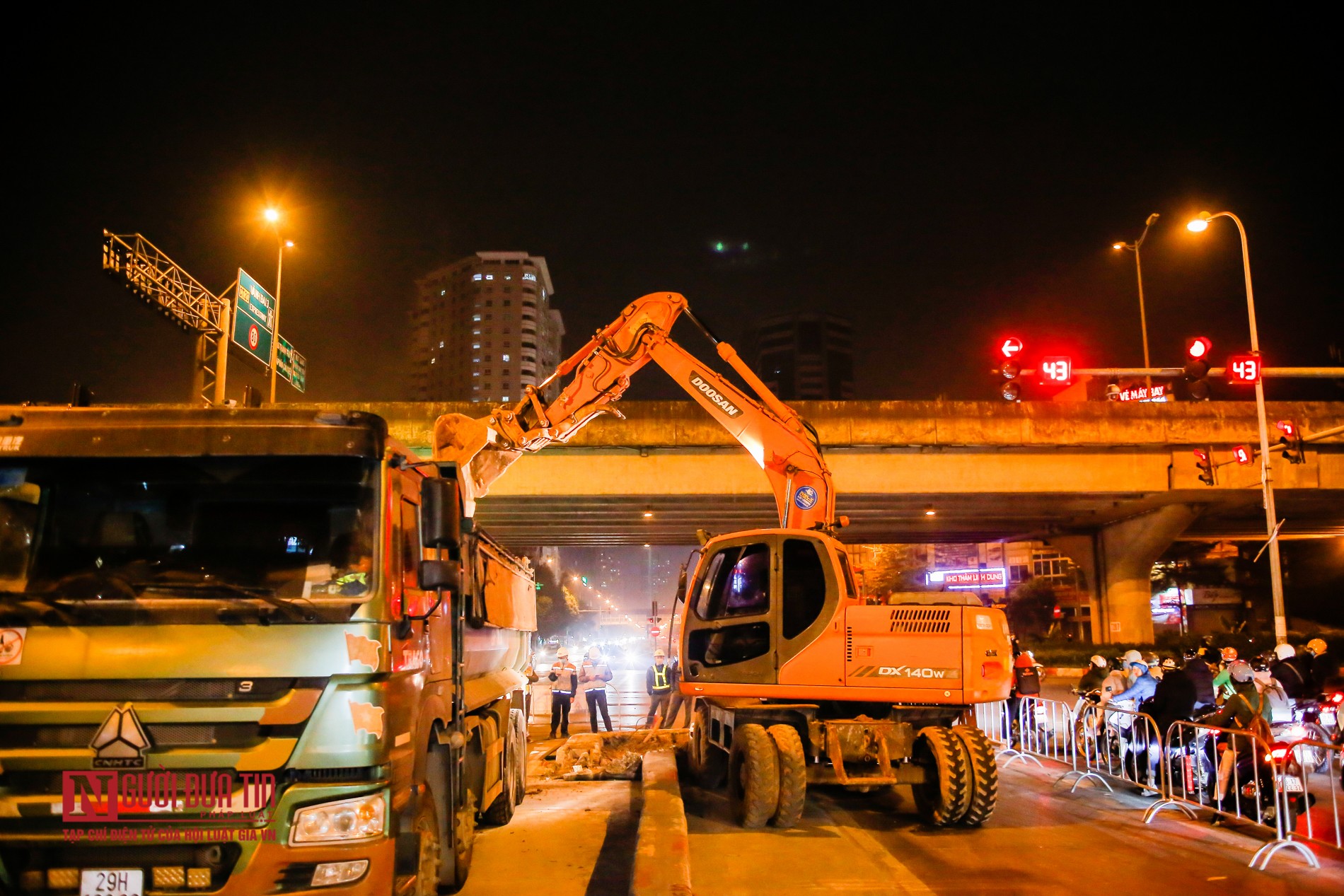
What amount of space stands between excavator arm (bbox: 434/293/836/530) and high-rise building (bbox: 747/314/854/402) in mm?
152583

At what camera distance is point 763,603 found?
32.6 feet

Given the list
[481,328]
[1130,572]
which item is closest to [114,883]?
[1130,572]

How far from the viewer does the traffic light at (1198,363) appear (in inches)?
598

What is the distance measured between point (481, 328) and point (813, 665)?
408 feet

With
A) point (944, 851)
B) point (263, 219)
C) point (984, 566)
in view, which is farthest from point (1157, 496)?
point (984, 566)

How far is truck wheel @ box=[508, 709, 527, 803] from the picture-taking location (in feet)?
31.1

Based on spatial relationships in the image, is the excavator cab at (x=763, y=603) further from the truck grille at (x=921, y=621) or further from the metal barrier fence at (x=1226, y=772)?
the metal barrier fence at (x=1226, y=772)

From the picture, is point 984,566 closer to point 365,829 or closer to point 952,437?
point 952,437

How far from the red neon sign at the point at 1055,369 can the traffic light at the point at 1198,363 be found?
1802mm

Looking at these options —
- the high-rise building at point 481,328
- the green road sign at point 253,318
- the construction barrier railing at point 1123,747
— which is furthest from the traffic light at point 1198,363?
the high-rise building at point 481,328

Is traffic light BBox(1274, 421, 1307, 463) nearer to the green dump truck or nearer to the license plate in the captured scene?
the green dump truck

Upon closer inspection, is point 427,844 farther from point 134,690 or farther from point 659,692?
point 659,692

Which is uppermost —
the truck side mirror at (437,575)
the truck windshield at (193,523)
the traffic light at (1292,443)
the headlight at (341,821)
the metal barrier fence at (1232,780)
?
the traffic light at (1292,443)

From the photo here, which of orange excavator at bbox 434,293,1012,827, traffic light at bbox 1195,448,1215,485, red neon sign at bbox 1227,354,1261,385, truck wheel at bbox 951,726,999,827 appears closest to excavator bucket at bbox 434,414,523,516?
orange excavator at bbox 434,293,1012,827
